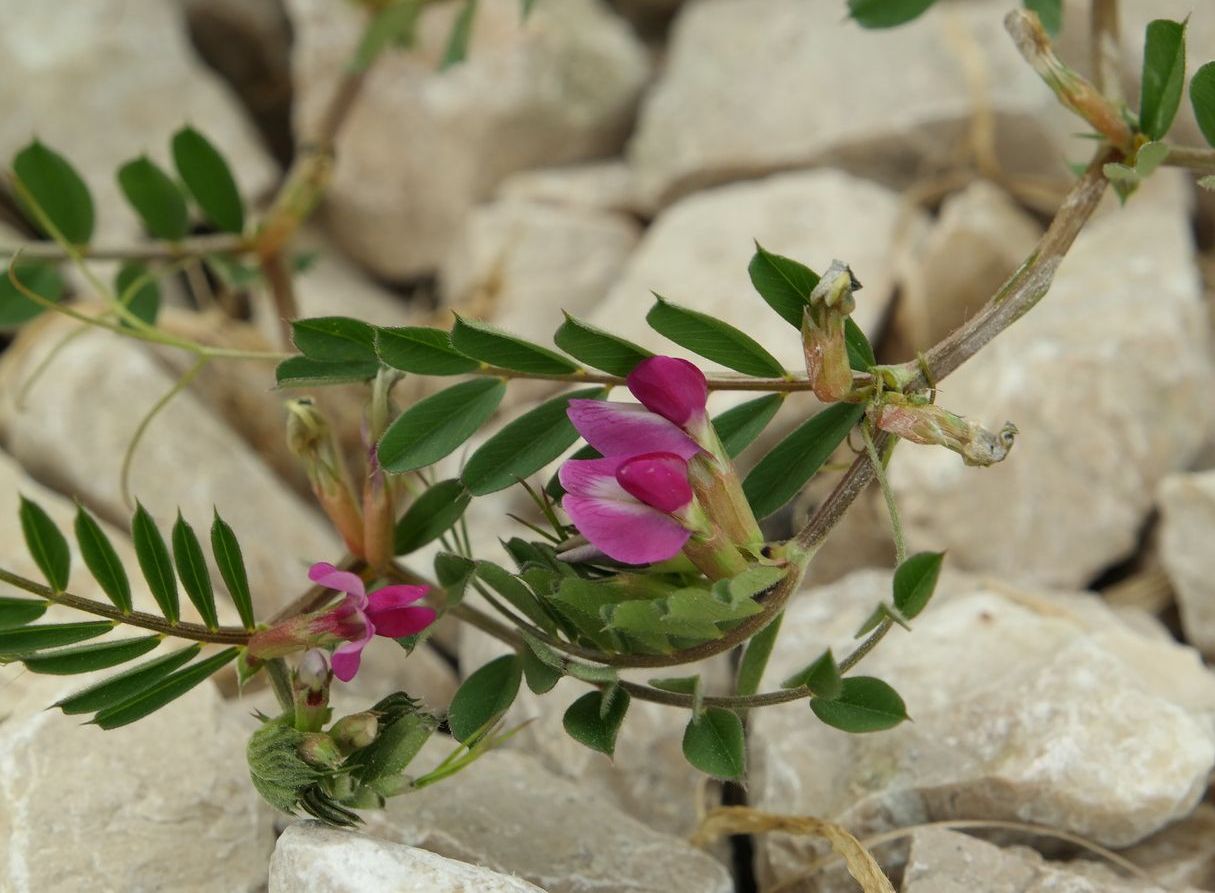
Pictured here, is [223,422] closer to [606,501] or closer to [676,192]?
[676,192]

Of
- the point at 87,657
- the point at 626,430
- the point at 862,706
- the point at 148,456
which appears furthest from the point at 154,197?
the point at 862,706

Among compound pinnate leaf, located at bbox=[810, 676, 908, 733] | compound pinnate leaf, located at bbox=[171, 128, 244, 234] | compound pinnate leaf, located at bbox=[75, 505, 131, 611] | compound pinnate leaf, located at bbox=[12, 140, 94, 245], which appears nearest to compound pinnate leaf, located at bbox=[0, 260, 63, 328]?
compound pinnate leaf, located at bbox=[12, 140, 94, 245]

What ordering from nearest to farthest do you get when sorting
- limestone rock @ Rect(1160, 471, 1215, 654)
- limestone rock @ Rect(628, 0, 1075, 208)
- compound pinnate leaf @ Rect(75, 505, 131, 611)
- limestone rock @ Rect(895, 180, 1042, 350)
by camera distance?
compound pinnate leaf @ Rect(75, 505, 131, 611) → limestone rock @ Rect(1160, 471, 1215, 654) → limestone rock @ Rect(895, 180, 1042, 350) → limestone rock @ Rect(628, 0, 1075, 208)

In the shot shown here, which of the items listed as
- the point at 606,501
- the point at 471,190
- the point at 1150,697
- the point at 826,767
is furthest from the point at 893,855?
the point at 471,190

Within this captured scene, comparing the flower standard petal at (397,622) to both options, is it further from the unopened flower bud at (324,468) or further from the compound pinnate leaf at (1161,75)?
the compound pinnate leaf at (1161,75)

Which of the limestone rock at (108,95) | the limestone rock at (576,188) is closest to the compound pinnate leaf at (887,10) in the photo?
the limestone rock at (576,188)

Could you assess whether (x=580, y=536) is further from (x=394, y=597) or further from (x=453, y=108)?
(x=453, y=108)

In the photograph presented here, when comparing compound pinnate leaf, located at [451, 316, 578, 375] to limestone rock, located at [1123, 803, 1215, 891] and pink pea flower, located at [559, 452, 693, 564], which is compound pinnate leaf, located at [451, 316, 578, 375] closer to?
pink pea flower, located at [559, 452, 693, 564]
